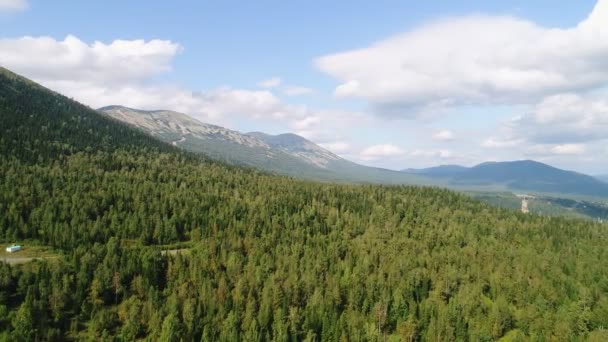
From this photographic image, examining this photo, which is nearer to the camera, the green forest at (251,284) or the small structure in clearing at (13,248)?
the green forest at (251,284)

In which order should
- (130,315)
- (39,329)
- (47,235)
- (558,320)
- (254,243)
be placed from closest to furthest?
(39,329) → (130,315) → (558,320) → (47,235) → (254,243)

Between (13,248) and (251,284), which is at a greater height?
(13,248)

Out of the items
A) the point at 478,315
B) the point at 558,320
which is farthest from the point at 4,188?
the point at 558,320

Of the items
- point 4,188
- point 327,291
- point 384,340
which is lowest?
point 384,340

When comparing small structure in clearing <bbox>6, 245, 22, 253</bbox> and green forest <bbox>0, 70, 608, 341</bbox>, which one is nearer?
green forest <bbox>0, 70, 608, 341</bbox>

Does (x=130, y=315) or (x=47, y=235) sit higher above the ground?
(x=47, y=235)

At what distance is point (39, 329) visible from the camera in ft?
335

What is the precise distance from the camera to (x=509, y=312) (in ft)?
463

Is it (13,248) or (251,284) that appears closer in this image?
(251,284)

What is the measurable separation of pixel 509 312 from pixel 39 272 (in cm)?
15052

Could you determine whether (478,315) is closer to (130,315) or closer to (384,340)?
(384,340)

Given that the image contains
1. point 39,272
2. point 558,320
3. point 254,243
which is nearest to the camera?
point 39,272

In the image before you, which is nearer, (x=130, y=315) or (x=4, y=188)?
(x=130, y=315)

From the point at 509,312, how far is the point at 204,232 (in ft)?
407
